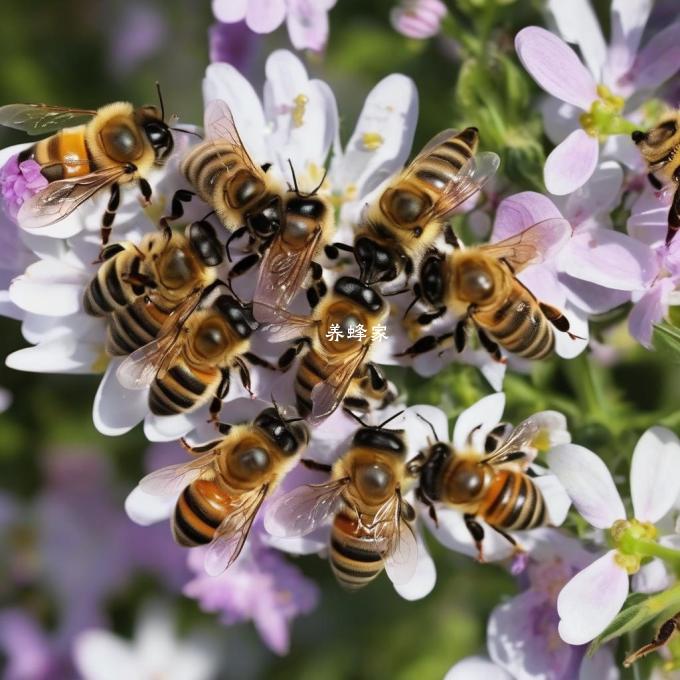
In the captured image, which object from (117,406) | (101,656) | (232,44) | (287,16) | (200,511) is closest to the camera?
(200,511)

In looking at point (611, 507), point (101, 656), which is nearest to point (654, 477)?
point (611, 507)

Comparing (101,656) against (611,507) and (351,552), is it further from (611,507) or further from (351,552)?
(611,507)

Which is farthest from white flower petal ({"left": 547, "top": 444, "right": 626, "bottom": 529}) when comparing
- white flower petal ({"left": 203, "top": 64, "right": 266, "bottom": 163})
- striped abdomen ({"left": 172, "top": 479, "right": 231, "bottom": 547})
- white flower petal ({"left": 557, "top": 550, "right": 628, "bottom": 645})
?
white flower petal ({"left": 203, "top": 64, "right": 266, "bottom": 163})

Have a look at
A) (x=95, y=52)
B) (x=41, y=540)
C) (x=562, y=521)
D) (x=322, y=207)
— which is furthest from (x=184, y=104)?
(x=562, y=521)

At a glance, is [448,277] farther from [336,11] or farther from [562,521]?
[336,11]

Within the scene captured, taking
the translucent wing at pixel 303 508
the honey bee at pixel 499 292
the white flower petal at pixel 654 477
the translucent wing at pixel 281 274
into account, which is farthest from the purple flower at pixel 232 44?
the white flower petal at pixel 654 477

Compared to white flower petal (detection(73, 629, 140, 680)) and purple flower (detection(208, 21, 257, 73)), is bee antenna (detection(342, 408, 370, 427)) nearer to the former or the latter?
purple flower (detection(208, 21, 257, 73))
